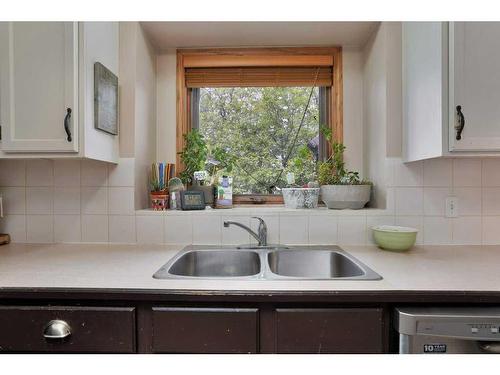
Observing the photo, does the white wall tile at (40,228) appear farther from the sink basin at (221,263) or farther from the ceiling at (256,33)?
the ceiling at (256,33)

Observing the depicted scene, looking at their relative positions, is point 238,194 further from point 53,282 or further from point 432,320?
point 432,320

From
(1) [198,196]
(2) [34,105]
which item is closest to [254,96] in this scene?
(1) [198,196]

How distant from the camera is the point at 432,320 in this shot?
0.97 m

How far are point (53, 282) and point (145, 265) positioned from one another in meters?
0.32

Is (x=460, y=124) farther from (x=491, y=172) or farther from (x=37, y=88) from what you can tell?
(x=37, y=88)

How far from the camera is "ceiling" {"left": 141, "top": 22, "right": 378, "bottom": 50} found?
1.74m

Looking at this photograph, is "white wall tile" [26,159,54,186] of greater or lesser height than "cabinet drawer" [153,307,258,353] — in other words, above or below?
above

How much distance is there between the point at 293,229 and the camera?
1694 millimetres

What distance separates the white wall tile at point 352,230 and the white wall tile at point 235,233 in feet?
1.65

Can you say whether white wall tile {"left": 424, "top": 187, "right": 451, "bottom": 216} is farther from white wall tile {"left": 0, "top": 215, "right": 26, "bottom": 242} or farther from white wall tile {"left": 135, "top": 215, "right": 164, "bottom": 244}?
white wall tile {"left": 0, "top": 215, "right": 26, "bottom": 242}

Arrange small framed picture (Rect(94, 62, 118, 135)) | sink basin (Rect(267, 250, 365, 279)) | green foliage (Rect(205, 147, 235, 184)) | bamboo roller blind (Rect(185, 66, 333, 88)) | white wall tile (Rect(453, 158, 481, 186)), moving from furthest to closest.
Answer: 1. bamboo roller blind (Rect(185, 66, 333, 88))
2. green foliage (Rect(205, 147, 235, 184))
3. white wall tile (Rect(453, 158, 481, 186))
4. sink basin (Rect(267, 250, 365, 279))
5. small framed picture (Rect(94, 62, 118, 135))

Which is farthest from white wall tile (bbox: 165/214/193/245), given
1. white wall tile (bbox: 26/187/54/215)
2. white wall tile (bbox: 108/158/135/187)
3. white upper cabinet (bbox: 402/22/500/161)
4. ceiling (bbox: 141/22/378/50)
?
white upper cabinet (bbox: 402/22/500/161)

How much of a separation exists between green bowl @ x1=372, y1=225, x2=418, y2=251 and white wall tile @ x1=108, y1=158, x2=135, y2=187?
131 cm

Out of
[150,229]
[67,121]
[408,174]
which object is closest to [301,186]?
[408,174]
